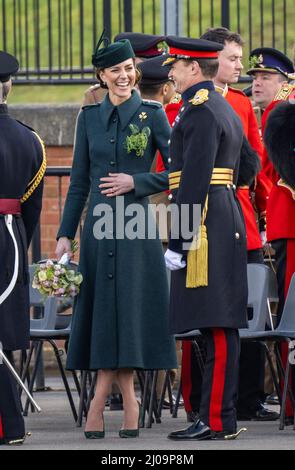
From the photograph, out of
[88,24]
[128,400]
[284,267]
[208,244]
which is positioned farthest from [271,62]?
[88,24]

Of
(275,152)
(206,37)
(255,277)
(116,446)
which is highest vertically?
(206,37)

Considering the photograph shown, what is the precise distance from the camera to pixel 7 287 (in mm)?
9359

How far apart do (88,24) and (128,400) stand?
614cm

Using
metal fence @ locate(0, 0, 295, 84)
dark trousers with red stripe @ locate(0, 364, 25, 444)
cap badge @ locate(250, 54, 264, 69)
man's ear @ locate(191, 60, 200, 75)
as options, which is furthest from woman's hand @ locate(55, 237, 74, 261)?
metal fence @ locate(0, 0, 295, 84)

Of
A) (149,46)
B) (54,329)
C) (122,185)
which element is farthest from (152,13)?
(122,185)

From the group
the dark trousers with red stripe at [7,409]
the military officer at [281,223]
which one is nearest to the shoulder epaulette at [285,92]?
the military officer at [281,223]

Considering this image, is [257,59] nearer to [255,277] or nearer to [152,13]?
[255,277]

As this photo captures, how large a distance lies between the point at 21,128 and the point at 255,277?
1.84 metres

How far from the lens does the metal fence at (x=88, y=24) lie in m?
14.7

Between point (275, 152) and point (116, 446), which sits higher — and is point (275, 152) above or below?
above

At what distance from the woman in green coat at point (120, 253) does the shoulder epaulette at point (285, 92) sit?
3.75 ft

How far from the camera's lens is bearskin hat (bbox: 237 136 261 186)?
9.90 metres

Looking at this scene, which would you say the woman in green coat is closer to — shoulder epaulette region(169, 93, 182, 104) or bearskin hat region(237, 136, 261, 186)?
bearskin hat region(237, 136, 261, 186)

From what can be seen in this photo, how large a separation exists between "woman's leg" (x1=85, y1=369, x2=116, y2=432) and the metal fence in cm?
523
